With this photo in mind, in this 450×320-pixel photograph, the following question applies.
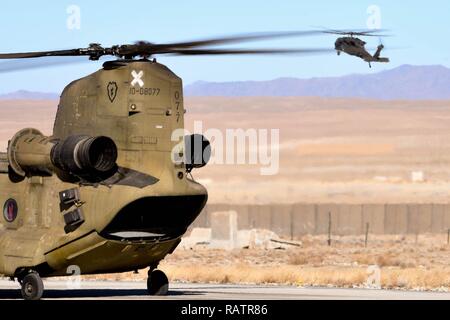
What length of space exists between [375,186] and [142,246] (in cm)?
9843

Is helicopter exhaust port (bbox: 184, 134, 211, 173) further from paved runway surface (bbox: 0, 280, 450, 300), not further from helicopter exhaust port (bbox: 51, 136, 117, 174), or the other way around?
paved runway surface (bbox: 0, 280, 450, 300)

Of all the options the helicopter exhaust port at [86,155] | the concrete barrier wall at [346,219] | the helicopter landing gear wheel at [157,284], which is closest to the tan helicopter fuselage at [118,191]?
the helicopter exhaust port at [86,155]

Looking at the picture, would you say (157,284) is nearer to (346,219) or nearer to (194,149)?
(194,149)

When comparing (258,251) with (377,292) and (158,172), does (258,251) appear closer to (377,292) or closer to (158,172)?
(377,292)

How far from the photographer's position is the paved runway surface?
28516 mm

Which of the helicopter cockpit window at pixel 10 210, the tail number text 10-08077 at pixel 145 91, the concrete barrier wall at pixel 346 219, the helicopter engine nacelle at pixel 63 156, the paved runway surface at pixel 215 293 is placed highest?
the tail number text 10-08077 at pixel 145 91

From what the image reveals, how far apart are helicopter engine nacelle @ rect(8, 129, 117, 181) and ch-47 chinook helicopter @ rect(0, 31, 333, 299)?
0.02 m

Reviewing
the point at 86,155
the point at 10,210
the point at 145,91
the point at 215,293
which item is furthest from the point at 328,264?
the point at 86,155

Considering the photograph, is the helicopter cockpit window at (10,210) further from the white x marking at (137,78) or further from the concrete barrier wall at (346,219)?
the concrete barrier wall at (346,219)

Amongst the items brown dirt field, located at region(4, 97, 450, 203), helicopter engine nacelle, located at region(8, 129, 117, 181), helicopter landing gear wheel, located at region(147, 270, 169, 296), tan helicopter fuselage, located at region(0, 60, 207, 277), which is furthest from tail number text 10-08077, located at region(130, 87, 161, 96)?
brown dirt field, located at region(4, 97, 450, 203)

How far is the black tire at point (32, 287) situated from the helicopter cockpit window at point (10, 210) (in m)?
1.71

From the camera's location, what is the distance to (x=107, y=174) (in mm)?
26312

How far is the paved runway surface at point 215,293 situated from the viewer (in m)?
28.5
